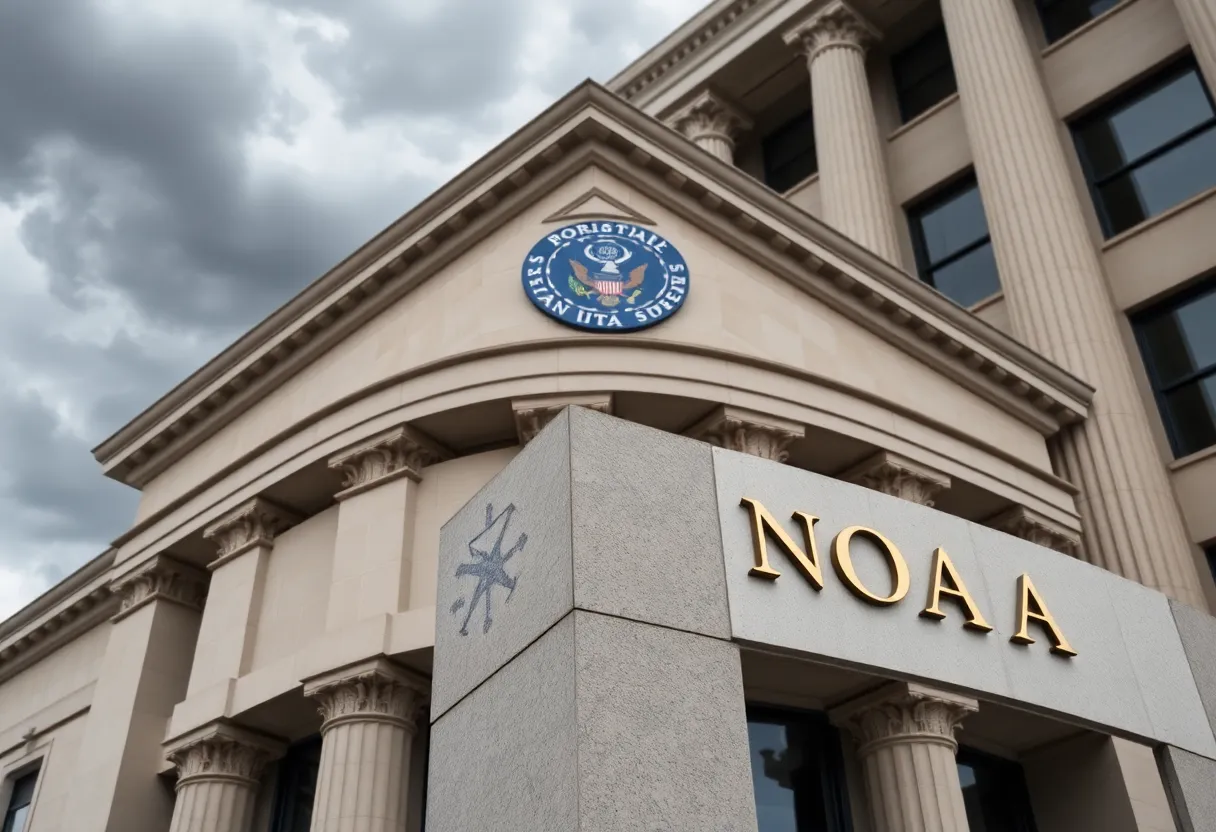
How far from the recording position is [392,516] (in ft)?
54.0

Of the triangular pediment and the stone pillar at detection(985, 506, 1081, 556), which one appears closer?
the triangular pediment

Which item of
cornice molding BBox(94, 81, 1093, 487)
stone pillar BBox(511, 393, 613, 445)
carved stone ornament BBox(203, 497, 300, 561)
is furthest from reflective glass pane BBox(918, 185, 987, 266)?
carved stone ornament BBox(203, 497, 300, 561)

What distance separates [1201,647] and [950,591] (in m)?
3.90

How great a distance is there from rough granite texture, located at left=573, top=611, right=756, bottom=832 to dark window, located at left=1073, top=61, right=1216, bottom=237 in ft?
68.5

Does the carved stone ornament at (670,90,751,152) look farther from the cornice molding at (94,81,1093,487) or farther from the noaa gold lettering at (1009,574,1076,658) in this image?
the noaa gold lettering at (1009,574,1076,658)

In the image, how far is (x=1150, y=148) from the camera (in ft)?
83.3

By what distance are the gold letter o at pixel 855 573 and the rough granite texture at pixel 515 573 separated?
2472 mm

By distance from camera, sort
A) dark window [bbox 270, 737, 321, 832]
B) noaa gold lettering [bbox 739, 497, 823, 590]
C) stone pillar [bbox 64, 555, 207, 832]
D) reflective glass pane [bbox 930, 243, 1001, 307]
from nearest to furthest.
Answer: noaa gold lettering [bbox 739, 497, 823, 590]
dark window [bbox 270, 737, 321, 832]
stone pillar [bbox 64, 555, 207, 832]
reflective glass pane [bbox 930, 243, 1001, 307]

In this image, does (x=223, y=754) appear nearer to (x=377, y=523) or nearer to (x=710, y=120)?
(x=377, y=523)

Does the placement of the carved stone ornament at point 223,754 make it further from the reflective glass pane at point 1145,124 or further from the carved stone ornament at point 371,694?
the reflective glass pane at point 1145,124

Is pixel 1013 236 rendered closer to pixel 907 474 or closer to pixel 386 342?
pixel 907 474

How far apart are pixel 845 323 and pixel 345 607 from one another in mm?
9177

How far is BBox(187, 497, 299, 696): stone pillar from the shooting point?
17.6 metres

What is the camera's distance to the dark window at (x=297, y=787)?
17.0 metres
